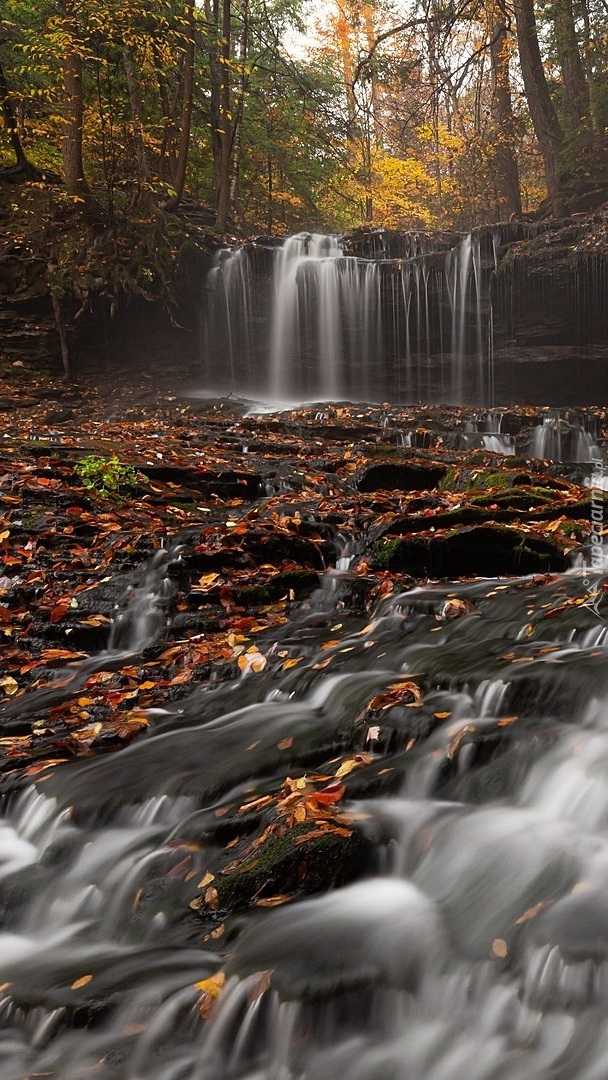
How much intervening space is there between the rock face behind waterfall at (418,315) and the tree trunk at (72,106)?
349cm

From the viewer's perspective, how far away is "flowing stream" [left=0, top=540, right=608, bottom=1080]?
2131mm

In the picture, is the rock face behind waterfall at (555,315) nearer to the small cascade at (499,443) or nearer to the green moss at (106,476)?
the small cascade at (499,443)

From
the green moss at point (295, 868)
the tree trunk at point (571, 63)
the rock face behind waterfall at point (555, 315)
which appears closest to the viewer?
the green moss at point (295, 868)

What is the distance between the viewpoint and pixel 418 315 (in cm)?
1644

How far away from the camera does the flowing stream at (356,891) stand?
2.13 meters

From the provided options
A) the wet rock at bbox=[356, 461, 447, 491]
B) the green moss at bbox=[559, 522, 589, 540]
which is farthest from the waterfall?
the green moss at bbox=[559, 522, 589, 540]

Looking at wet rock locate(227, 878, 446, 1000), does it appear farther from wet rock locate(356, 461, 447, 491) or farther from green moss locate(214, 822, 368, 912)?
wet rock locate(356, 461, 447, 491)

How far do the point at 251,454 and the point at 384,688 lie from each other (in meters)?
6.40

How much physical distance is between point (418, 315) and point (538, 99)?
196 inches

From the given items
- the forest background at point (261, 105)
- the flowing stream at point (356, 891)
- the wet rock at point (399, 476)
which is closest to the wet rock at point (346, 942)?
the flowing stream at point (356, 891)

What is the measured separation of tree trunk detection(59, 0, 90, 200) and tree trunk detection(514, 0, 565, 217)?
8.62m

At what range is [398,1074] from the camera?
207cm

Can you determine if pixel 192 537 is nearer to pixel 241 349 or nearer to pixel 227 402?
pixel 227 402

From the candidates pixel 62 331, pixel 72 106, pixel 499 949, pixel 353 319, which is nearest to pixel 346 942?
pixel 499 949
